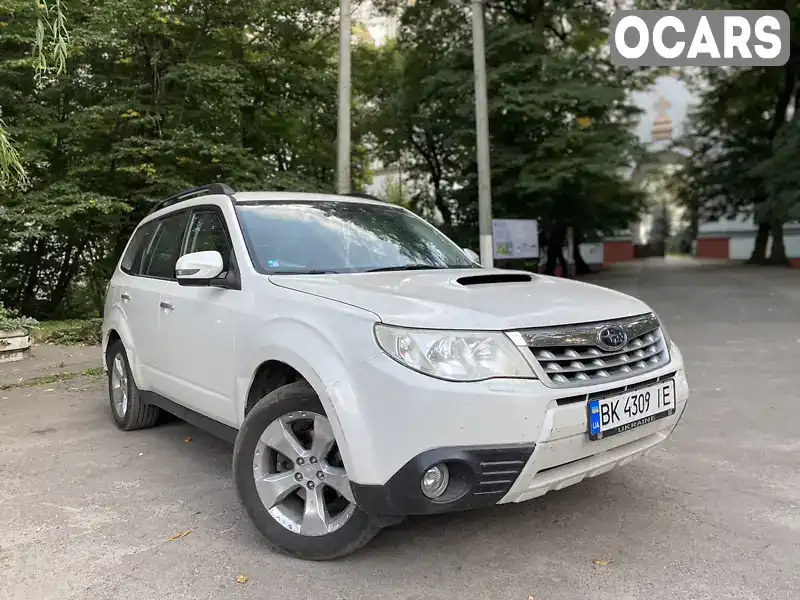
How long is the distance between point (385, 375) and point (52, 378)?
6.16 meters

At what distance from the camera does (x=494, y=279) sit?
11.2 feet

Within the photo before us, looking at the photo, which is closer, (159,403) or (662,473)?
(662,473)

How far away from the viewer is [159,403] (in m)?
4.50

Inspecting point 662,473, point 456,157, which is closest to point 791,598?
point 662,473

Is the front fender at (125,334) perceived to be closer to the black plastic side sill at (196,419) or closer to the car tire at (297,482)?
the black plastic side sill at (196,419)

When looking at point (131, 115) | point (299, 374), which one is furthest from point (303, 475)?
point (131, 115)

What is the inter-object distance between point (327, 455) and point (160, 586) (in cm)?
86

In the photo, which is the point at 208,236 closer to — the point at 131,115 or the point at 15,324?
the point at 15,324

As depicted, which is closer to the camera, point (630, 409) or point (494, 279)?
point (630, 409)

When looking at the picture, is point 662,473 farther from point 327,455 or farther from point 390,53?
point 390,53

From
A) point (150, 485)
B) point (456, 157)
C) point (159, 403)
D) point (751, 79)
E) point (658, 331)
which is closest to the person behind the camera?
point (658, 331)

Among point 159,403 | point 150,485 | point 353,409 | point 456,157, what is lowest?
point 150,485

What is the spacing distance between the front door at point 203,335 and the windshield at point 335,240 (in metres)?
0.19

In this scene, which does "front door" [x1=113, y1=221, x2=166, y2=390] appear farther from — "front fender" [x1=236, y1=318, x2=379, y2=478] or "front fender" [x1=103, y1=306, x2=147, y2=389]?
"front fender" [x1=236, y1=318, x2=379, y2=478]
